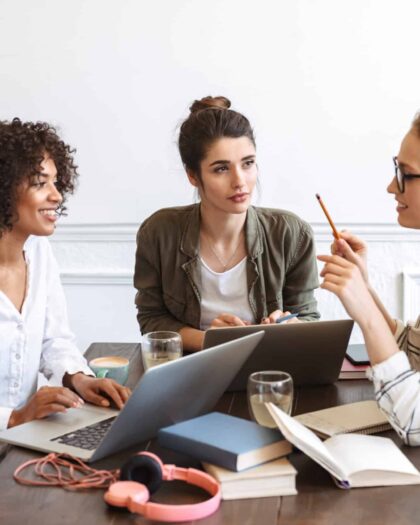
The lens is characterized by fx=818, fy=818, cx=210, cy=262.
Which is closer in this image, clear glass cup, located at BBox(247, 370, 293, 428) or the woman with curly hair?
clear glass cup, located at BBox(247, 370, 293, 428)

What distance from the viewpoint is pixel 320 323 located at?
168 cm

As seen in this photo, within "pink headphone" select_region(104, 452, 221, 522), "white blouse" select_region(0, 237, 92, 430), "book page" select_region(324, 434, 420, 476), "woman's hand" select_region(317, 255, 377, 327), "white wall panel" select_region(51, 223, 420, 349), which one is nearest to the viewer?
"pink headphone" select_region(104, 452, 221, 522)

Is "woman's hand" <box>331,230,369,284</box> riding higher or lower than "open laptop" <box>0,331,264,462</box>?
higher

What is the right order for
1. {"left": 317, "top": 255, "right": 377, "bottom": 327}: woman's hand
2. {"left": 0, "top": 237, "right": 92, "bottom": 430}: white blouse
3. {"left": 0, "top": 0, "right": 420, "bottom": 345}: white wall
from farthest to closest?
1. {"left": 0, "top": 0, "right": 420, "bottom": 345}: white wall
2. {"left": 0, "top": 237, "right": 92, "bottom": 430}: white blouse
3. {"left": 317, "top": 255, "right": 377, "bottom": 327}: woman's hand

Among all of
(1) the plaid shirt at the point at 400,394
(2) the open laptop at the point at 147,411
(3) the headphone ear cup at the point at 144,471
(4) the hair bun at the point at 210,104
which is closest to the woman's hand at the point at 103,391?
(2) the open laptop at the point at 147,411

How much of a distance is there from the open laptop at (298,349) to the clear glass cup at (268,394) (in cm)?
26

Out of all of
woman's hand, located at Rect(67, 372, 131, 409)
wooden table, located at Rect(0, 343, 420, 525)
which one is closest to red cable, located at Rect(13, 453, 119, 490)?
wooden table, located at Rect(0, 343, 420, 525)

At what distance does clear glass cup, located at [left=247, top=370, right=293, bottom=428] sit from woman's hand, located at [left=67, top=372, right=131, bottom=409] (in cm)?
30

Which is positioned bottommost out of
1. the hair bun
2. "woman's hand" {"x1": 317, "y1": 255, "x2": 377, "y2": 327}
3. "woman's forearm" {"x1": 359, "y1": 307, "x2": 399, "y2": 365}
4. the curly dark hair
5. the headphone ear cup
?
the headphone ear cup

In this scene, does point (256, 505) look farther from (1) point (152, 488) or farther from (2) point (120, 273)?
(2) point (120, 273)

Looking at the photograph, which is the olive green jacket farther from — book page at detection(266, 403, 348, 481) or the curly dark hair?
book page at detection(266, 403, 348, 481)

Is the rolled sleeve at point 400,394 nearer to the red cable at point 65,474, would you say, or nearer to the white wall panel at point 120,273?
the red cable at point 65,474

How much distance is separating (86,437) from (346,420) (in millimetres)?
459

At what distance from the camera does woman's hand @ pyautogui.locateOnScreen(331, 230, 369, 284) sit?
1.68m
